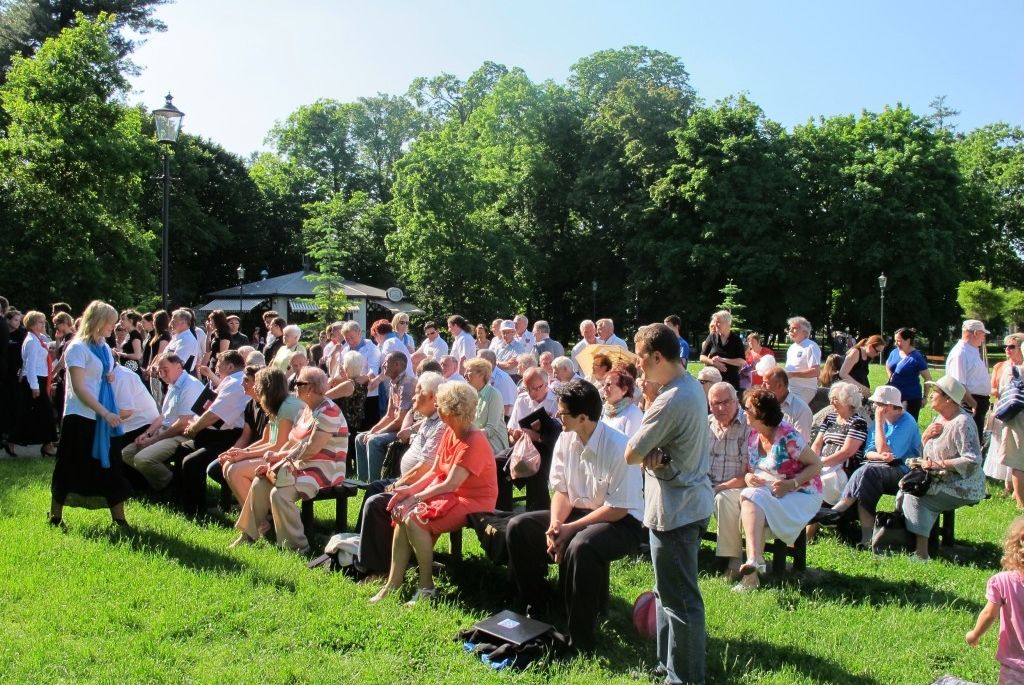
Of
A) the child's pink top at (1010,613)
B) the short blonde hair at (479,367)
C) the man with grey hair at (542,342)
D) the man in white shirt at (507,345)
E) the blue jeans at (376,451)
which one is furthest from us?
the man in white shirt at (507,345)

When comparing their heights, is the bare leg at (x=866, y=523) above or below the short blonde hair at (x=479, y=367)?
below

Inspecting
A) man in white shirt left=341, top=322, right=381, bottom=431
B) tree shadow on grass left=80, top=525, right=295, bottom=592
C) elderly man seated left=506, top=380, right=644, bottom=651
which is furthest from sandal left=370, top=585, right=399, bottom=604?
man in white shirt left=341, top=322, right=381, bottom=431

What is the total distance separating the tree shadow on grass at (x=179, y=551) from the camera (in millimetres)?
5399

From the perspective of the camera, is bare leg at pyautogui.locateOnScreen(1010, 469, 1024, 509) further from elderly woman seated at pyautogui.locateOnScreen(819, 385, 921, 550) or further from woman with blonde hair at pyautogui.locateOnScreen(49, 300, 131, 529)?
woman with blonde hair at pyautogui.locateOnScreen(49, 300, 131, 529)

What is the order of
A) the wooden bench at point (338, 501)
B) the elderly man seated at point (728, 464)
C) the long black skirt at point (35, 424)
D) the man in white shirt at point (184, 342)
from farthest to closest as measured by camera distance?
the man in white shirt at point (184, 342) → the long black skirt at point (35, 424) → the wooden bench at point (338, 501) → the elderly man seated at point (728, 464)

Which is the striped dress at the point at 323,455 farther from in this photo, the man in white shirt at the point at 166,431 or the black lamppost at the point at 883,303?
the black lamppost at the point at 883,303

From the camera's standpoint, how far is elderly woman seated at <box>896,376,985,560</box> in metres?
5.87

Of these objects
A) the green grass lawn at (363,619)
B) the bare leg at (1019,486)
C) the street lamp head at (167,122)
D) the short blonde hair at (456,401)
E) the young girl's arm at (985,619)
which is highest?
the street lamp head at (167,122)

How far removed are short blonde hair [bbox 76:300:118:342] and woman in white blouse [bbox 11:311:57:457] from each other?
4.16 meters

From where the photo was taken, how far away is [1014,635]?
130 inches

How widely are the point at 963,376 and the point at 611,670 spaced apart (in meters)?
6.80

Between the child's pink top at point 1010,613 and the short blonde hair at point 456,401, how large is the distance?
9.67 ft

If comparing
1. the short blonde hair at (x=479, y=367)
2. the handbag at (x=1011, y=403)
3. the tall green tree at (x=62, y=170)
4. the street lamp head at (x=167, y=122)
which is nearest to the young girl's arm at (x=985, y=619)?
the short blonde hair at (x=479, y=367)

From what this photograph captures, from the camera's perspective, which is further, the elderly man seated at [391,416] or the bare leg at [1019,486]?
the elderly man seated at [391,416]
